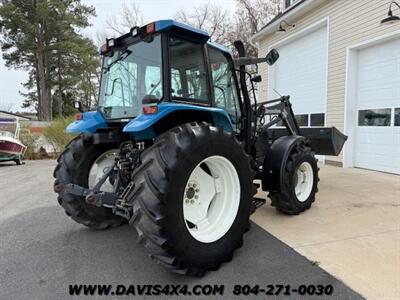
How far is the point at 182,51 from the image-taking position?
126 inches

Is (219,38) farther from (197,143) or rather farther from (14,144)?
(197,143)

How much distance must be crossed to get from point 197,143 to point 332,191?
3.89 meters

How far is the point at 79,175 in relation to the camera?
3.65 meters

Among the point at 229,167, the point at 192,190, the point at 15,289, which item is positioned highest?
the point at 229,167

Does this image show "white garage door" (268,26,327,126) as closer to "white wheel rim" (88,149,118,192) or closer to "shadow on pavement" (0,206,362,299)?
"shadow on pavement" (0,206,362,299)

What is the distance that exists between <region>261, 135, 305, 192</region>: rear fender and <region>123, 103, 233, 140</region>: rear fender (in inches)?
39.6

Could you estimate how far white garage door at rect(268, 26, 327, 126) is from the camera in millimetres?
9125

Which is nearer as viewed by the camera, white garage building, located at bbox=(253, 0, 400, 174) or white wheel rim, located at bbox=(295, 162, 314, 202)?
white wheel rim, located at bbox=(295, 162, 314, 202)

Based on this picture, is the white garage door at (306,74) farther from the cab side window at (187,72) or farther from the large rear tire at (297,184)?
the cab side window at (187,72)

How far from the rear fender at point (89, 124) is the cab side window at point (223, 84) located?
50.8 inches

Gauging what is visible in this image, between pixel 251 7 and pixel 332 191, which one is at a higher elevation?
pixel 251 7

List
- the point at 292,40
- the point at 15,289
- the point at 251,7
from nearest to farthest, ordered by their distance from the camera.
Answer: the point at 15,289 → the point at 292,40 → the point at 251,7

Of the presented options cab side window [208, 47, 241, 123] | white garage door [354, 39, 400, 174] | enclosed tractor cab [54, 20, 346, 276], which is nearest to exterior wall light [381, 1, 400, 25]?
white garage door [354, 39, 400, 174]

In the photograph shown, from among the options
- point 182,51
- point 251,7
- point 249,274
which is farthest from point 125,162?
point 251,7
